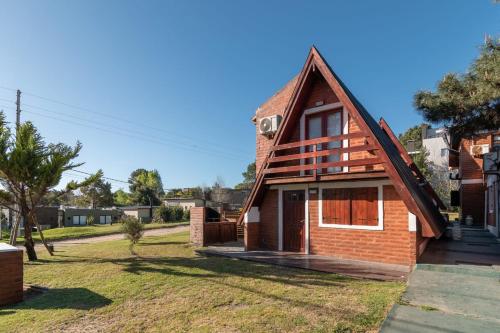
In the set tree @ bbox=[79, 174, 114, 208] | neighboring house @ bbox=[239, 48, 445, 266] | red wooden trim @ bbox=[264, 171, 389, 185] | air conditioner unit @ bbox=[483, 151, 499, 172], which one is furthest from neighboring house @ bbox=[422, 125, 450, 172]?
tree @ bbox=[79, 174, 114, 208]

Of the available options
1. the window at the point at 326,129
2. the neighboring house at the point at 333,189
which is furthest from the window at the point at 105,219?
the window at the point at 326,129

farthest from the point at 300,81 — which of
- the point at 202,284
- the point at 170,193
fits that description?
the point at 170,193

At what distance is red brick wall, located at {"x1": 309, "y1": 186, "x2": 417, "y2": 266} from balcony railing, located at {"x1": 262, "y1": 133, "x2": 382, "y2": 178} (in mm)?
1550

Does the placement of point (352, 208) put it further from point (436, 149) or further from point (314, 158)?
point (436, 149)

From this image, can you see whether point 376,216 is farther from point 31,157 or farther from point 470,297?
point 31,157

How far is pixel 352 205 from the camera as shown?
10.3 meters

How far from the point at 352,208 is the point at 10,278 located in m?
9.71

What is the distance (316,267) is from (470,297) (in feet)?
12.4

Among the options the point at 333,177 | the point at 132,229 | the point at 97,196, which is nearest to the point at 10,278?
the point at 132,229

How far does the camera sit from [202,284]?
7.58m

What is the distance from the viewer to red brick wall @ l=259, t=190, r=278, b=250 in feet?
40.4

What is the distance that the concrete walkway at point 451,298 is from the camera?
473cm

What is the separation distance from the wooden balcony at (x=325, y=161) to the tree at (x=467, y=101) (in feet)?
5.96

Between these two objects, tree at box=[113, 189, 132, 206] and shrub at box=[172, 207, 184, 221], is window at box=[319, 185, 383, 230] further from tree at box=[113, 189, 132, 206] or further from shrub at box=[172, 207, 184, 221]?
tree at box=[113, 189, 132, 206]
